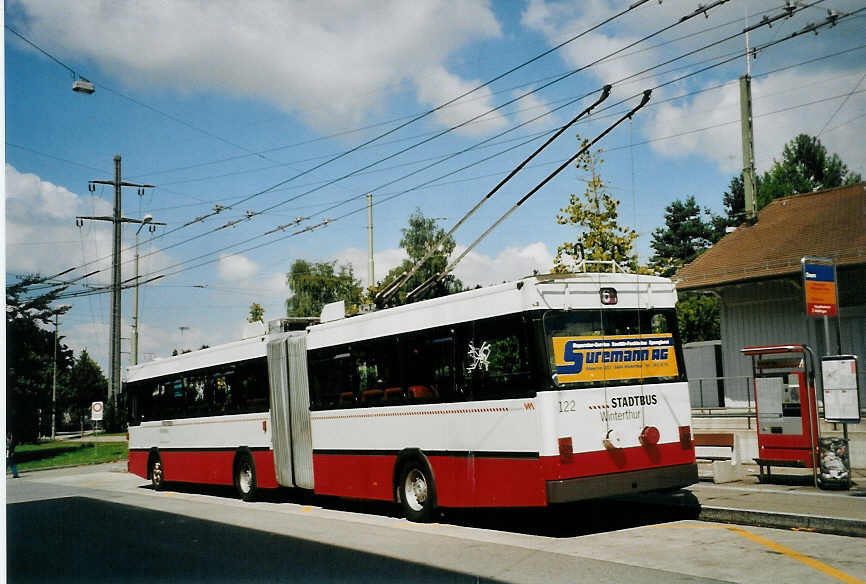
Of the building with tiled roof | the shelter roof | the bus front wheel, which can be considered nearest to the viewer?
the building with tiled roof

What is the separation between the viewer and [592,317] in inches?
444

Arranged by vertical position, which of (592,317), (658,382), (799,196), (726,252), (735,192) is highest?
(735,192)

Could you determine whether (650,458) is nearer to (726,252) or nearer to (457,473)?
(457,473)

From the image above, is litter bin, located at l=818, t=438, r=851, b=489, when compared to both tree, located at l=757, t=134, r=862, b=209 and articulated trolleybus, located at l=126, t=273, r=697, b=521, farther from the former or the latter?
tree, located at l=757, t=134, r=862, b=209

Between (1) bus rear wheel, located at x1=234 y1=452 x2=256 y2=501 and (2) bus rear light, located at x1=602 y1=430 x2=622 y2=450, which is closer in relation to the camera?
(2) bus rear light, located at x1=602 y1=430 x2=622 y2=450

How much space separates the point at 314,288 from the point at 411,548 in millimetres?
56634

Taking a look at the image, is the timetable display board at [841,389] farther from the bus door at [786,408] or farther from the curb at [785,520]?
the curb at [785,520]

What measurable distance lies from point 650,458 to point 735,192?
5971 cm

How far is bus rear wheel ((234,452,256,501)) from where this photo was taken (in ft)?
56.9

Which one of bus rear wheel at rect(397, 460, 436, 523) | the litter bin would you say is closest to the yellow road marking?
the litter bin

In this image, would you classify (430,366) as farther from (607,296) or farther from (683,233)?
(683,233)

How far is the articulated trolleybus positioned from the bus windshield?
0.06ft

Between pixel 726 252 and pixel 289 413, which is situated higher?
pixel 726 252

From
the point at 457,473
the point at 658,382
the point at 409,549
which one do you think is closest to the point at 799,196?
the point at 658,382
